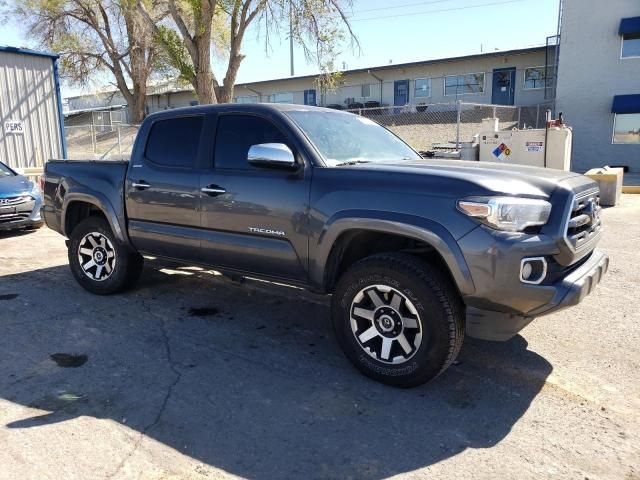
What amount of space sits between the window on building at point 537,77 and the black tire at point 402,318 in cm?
2811

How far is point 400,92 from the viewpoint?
33.2 meters

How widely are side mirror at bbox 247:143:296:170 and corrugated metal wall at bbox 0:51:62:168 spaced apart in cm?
1277

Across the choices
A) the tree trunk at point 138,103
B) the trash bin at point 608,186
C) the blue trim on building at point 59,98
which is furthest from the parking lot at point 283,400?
the tree trunk at point 138,103

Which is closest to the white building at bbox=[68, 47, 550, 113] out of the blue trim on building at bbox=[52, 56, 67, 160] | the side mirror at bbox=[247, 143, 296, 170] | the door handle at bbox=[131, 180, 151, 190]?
the blue trim on building at bbox=[52, 56, 67, 160]

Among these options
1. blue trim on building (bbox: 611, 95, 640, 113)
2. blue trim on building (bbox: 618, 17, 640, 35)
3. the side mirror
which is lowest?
the side mirror

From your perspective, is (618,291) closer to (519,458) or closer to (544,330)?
(544,330)

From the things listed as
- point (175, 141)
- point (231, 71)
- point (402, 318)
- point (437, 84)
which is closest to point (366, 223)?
point (402, 318)

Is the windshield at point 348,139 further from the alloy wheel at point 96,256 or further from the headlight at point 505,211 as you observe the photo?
the alloy wheel at point 96,256

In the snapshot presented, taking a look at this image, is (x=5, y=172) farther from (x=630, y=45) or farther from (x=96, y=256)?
(x=630, y=45)

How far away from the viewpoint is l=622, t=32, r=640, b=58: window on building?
2108 cm

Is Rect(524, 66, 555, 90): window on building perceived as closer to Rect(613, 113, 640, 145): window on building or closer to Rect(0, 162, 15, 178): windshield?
Rect(613, 113, 640, 145): window on building

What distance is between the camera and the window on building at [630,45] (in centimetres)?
2108

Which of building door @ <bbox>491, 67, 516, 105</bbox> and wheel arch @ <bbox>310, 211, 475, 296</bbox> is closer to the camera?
wheel arch @ <bbox>310, 211, 475, 296</bbox>

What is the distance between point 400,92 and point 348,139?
3045cm
